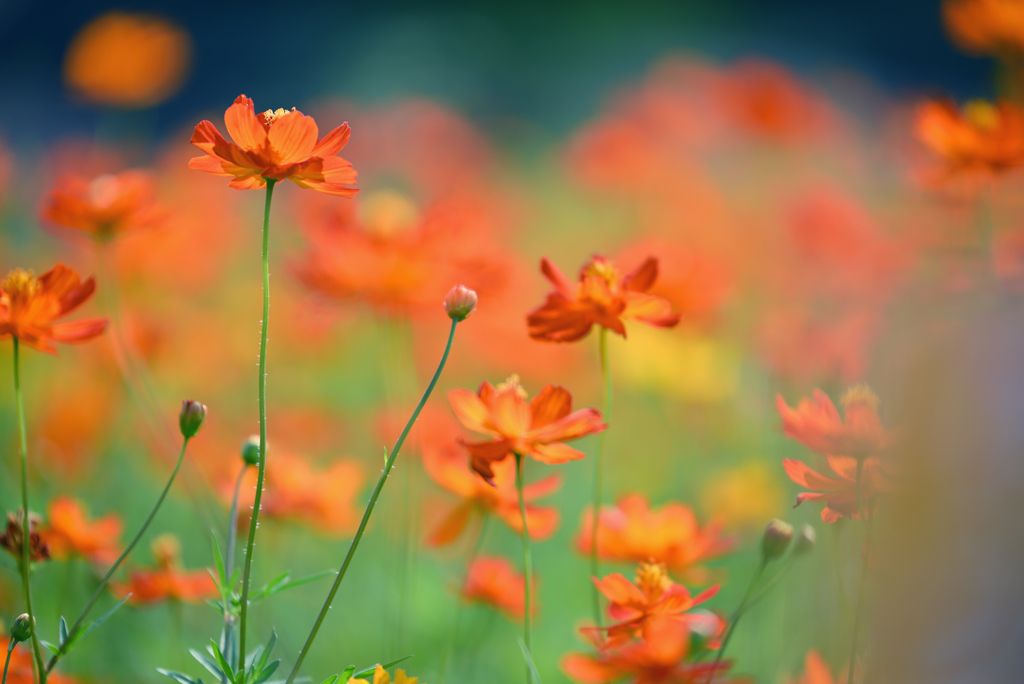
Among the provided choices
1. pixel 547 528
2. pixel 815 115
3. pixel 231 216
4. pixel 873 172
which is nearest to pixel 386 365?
pixel 231 216

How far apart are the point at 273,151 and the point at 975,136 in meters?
0.88

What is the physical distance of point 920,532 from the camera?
511 mm

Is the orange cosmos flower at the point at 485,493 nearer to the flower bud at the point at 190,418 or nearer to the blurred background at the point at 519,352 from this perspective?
the blurred background at the point at 519,352

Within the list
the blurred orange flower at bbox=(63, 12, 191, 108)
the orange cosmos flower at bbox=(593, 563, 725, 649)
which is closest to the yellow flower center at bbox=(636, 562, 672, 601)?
the orange cosmos flower at bbox=(593, 563, 725, 649)

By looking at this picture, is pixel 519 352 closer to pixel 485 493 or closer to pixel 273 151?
pixel 485 493

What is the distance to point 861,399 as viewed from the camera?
556 millimetres

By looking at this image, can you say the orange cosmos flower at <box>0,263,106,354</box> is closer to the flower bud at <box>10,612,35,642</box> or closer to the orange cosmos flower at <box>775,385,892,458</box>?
the flower bud at <box>10,612,35,642</box>

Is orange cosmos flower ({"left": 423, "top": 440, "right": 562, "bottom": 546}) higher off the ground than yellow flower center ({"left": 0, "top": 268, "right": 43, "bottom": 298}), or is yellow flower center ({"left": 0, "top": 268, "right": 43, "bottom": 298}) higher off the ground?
yellow flower center ({"left": 0, "top": 268, "right": 43, "bottom": 298})

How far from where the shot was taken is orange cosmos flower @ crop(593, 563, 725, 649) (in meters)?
0.51

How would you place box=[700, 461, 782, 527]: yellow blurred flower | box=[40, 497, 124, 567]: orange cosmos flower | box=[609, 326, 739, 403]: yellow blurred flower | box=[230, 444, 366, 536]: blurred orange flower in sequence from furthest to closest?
box=[609, 326, 739, 403]: yellow blurred flower < box=[700, 461, 782, 527]: yellow blurred flower < box=[230, 444, 366, 536]: blurred orange flower < box=[40, 497, 124, 567]: orange cosmos flower

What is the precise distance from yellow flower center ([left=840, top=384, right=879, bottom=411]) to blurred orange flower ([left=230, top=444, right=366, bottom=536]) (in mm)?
574

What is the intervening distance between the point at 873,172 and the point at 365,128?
1.97 m

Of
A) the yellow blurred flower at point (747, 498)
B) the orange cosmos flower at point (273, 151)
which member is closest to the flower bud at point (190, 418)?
the orange cosmos flower at point (273, 151)

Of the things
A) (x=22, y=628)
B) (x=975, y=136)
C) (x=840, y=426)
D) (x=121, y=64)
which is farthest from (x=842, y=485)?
(x=121, y=64)
